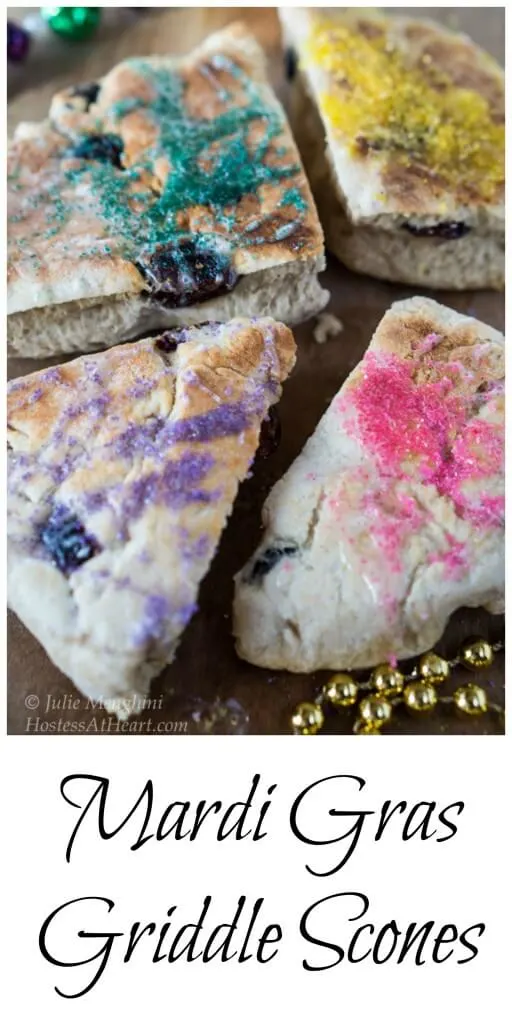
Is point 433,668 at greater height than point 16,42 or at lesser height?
lesser

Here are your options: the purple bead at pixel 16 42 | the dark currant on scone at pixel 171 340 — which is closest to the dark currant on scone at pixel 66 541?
the dark currant on scone at pixel 171 340

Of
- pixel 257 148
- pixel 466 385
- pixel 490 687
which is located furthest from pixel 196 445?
pixel 257 148

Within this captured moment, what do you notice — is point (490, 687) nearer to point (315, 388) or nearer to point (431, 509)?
point (431, 509)

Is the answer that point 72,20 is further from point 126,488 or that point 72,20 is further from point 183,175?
point 126,488

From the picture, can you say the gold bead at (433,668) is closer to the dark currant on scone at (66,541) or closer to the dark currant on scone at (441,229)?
the dark currant on scone at (66,541)

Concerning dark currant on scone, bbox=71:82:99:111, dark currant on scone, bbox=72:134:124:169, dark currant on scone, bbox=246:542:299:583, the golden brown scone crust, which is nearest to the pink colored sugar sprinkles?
dark currant on scone, bbox=246:542:299:583

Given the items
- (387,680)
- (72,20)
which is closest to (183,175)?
(72,20)

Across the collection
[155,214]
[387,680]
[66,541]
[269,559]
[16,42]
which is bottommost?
[387,680]
